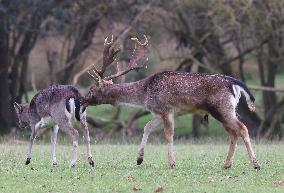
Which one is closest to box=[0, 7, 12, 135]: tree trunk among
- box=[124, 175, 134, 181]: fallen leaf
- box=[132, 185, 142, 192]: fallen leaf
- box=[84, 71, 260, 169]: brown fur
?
box=[84, 71, 260, 169]: brown fur

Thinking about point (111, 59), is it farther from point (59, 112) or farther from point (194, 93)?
point (194, 93)

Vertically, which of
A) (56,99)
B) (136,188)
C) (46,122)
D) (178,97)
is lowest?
(136,188)

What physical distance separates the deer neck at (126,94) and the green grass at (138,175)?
1076 mm

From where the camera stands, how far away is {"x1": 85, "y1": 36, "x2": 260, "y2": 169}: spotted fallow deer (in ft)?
44.2

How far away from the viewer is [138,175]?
12.4 metres

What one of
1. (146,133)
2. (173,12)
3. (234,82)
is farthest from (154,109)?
(173,12)

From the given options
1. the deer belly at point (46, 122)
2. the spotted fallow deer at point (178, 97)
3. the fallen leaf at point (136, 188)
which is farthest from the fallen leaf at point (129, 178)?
the deer belly at point (46, 122)

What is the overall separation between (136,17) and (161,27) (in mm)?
1028

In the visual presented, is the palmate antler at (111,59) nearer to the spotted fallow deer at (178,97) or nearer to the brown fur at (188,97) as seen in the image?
the spotted fallow deer at (178,97)

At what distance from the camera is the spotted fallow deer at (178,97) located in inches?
531

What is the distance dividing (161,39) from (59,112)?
58.2 ft

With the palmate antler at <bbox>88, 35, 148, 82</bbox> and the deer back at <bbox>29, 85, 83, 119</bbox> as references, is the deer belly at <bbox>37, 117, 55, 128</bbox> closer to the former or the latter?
the deer back at <bbox>29, 85, 83, 119</bbox>

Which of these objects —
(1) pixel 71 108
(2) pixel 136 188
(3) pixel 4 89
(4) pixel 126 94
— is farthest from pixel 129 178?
(3) pixel 4 89

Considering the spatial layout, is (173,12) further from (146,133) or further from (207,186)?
(207,186)
